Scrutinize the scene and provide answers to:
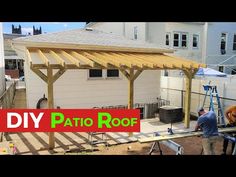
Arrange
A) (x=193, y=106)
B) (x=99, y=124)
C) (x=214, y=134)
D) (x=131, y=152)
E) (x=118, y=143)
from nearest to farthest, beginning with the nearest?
(x=214, y=134) < (x=131, y=152) < (x=118, y=143) < (x=99, y=124) < (x=193, y=106)

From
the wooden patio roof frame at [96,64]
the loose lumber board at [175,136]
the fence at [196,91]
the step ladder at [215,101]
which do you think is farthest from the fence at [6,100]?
the fence at [196,91]

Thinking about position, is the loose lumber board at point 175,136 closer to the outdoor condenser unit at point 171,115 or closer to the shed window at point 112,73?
the outdoor condenser unit at point 171,115

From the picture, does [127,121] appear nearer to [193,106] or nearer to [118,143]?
[118,143]

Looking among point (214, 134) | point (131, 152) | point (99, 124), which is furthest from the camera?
point (99, 124)

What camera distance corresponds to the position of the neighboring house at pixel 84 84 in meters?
11.1

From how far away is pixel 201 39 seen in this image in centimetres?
2234

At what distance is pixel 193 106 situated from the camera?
13758 millimetres

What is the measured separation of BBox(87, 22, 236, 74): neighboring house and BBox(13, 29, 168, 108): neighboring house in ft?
24.9

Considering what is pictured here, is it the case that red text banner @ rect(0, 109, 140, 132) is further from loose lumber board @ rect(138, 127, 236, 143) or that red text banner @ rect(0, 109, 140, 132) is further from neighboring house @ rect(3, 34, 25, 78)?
neighboring house @ rect(3, 34, 25, 78)

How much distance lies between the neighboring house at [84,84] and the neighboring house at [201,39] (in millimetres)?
7580

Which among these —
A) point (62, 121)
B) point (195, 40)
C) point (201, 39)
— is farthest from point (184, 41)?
point (62, 121)

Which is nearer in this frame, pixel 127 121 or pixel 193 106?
pixel 127 121
